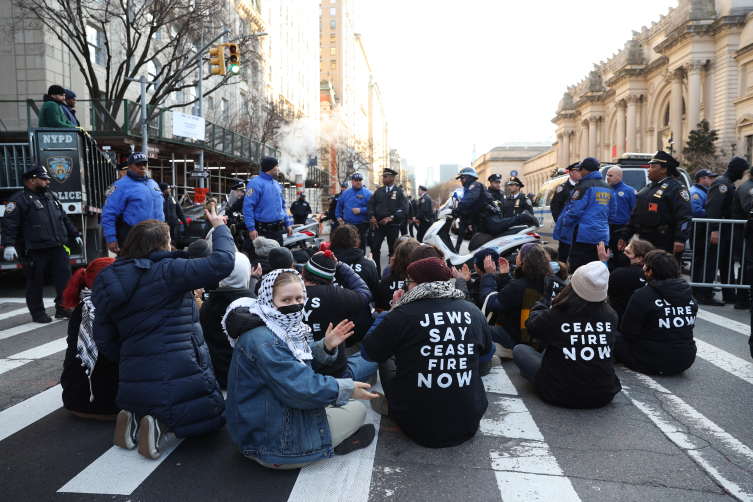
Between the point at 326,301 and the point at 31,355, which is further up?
the point at 326,301

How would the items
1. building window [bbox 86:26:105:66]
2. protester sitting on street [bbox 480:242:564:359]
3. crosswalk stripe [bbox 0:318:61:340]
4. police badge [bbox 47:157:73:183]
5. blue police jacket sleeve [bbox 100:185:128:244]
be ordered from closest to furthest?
protester sitting on street [bbox 480:242:564:359] < crosswalk stripe [bbox 0:318:61:340] < blue police jacket sleeve [bbox 100:185:128:244] < police badge [bbox 47:157:73:183] < building window [bbox 86:26:105:66]

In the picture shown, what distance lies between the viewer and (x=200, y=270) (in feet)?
11.7

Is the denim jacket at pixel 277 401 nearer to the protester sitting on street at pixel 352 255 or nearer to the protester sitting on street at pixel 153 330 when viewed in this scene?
the protester sitting on street at pixel 153 330

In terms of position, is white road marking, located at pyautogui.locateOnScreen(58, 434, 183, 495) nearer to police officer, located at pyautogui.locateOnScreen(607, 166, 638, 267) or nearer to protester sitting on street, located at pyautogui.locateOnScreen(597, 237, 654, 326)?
protester sitting on street, located at pyautogui.locateOnScreen(597, 237, 654, 326)

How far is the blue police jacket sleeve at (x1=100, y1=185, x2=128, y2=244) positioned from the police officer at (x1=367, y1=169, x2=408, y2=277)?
17.0 ft

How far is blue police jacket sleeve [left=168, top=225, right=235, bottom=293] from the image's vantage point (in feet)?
11.7

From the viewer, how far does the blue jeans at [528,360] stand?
190 inches

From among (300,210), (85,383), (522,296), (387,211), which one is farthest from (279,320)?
(300,210)

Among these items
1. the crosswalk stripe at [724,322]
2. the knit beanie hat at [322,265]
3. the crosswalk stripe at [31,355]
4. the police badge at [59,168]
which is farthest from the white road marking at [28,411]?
the crosswalk stripe at [724,322]

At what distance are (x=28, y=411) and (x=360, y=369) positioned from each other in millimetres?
2505

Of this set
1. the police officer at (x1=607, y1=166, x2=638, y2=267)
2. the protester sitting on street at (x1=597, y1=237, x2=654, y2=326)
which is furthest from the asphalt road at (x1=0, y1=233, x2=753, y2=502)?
the police officer at (x1=607, y1=166, x2=638, y2=267)

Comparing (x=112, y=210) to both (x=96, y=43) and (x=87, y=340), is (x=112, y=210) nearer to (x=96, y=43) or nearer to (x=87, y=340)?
(x=87, y=340)

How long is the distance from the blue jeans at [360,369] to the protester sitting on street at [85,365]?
166 cm

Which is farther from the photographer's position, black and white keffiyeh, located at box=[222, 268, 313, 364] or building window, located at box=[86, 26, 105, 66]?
building window, located at box=[86, 26, 105, 66]
